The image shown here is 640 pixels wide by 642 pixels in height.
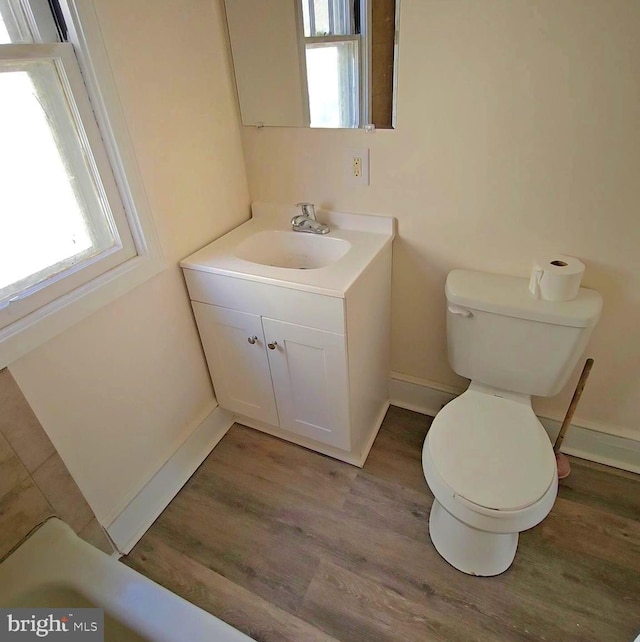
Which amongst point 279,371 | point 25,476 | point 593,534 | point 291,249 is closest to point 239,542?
point 279,371

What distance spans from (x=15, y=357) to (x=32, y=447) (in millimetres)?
263

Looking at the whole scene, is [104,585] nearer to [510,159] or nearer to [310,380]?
[310,380]

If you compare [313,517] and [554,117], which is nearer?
[554,117]

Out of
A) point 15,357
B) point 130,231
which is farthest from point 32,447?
point 130,231

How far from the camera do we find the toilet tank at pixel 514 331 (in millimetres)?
1271

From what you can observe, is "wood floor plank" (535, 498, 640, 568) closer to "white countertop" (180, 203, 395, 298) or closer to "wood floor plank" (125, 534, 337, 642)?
"wood floor plank" (125, 534, 337, 642)

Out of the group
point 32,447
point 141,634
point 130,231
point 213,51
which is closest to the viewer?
point 141,634

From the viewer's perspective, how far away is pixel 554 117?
1.17 m

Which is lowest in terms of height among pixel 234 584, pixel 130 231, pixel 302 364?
pixel 234 584

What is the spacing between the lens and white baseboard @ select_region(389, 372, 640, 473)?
62.2 inches

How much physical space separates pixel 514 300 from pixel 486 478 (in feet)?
1.79

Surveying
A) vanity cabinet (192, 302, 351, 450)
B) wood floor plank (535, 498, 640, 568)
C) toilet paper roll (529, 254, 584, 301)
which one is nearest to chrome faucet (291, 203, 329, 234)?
vanity cabinet (192, 302, 351, 450)

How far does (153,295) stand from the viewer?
4.65 feet

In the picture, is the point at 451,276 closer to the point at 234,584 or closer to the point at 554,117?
the point at 554,117
